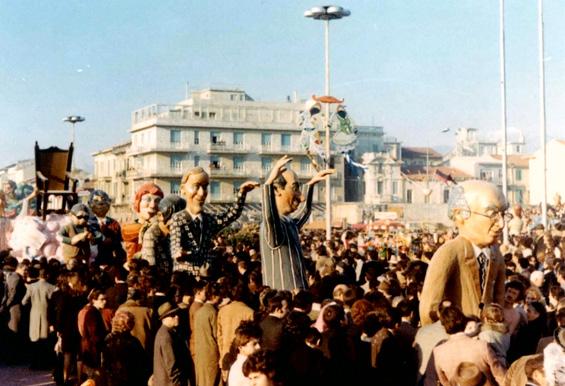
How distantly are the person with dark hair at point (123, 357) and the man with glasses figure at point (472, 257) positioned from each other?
7.65 feet

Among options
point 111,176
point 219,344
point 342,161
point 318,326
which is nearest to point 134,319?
point 219,344

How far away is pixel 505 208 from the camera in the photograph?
7754 mm

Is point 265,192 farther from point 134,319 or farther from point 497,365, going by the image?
point 497,365

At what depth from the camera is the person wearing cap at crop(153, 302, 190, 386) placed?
707 centimetres

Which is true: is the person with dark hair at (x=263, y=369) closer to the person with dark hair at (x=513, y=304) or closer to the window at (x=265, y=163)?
the person with dark hair at (x=513, y=304)

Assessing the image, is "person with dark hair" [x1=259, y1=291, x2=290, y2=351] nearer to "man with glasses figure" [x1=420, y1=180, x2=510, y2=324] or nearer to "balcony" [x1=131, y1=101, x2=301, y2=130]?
"man with glasses figure" [x1=420, y1=180, x2=510, y2=324]

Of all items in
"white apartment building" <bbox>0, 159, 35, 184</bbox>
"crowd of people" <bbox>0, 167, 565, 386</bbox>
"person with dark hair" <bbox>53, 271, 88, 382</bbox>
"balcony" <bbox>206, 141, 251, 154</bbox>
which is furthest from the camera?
"white apartment building" <bbox>0, 159, 35, 184</bbox>

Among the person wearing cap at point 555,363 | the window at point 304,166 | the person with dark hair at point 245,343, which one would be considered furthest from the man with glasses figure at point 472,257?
the window at point 304,166

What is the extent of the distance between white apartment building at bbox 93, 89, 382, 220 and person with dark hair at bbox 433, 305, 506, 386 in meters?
65.0

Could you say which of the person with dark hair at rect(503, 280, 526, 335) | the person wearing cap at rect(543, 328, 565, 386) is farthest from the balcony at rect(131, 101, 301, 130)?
the person wearing cap at rect(543, 328, 565, 386)

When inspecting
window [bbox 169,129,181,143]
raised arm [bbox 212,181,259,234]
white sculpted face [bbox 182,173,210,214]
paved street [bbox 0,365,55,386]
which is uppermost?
window [bbox 169,129,181,143]

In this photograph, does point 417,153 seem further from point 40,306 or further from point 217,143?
point 40,306

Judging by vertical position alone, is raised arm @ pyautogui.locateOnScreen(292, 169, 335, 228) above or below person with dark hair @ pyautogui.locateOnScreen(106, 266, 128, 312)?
above

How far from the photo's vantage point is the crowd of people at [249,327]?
5863mm
